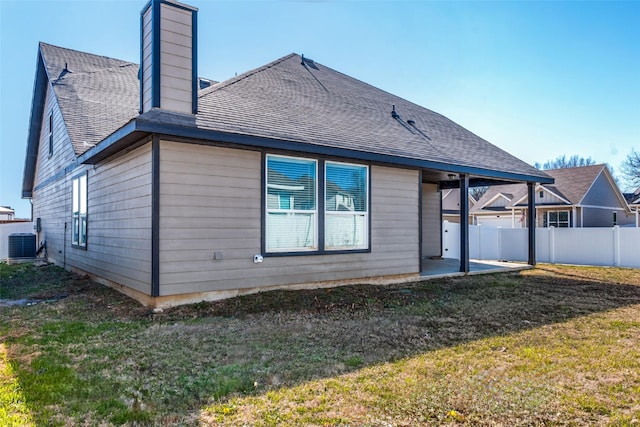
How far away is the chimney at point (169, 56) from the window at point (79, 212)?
14.3ft

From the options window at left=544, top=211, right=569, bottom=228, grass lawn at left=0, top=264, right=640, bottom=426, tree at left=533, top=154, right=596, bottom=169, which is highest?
tree at left=533, top=154, right=596, bottom=169

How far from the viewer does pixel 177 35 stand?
5992 millimetres

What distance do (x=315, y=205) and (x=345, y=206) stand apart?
696 millimetres

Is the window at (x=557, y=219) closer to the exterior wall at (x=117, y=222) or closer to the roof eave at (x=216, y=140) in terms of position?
the roof eave at (x=216, y=140)

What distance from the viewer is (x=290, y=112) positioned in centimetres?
798

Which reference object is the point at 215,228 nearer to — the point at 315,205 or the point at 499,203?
the point at 315,205

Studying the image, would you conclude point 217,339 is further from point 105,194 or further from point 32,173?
point 32,173

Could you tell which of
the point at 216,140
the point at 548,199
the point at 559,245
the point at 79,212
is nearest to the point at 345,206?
the point at 216,140

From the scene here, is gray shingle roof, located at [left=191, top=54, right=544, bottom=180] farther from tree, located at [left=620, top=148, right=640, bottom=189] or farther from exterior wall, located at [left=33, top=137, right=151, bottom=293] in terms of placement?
tree, located at [left=620, top=148, right=640, bottom=189]

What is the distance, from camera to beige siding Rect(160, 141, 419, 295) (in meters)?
5.80

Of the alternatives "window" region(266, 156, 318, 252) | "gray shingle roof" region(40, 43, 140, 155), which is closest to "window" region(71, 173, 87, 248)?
"gray shingle roof" region(40, 43, 140, 155)

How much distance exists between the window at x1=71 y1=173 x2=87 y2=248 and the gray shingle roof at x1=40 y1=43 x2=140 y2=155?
1022mm

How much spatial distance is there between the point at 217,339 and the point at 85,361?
4.09 feet

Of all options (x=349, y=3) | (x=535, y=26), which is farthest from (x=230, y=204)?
(x=535, y=26)
